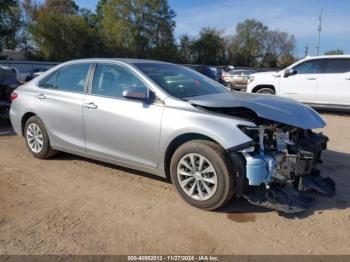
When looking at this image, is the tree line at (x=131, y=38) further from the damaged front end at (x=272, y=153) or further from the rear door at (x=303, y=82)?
the damaged front end at (x=272, y=153)

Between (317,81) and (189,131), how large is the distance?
28.9 feet

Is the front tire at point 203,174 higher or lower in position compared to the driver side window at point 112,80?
lower

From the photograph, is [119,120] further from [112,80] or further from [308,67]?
[308,67]

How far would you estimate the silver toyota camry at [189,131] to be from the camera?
13.5 ft

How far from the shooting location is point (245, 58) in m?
75.8

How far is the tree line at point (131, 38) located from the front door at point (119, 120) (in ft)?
152

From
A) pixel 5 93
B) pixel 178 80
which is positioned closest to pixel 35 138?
pixel 178 80

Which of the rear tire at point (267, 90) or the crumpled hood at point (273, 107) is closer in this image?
the crumpled hood at point (273, 107)

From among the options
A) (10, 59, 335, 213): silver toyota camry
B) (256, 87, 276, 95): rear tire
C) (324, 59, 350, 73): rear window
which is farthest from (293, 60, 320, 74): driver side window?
(10, 59, 335, 213): silver toyota camry

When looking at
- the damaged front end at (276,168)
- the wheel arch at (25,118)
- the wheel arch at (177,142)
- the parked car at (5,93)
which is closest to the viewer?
the damaged front end at (276,168)

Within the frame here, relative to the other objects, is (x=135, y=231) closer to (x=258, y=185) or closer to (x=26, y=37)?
(x=258, y=185)

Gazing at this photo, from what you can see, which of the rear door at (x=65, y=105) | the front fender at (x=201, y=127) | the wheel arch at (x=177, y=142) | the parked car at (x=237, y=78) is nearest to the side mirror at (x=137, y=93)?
the front fender at (x=201, y=127)

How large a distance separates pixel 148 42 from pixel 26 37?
789 inches

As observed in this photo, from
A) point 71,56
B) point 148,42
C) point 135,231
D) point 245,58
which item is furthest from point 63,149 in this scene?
point 245,58
